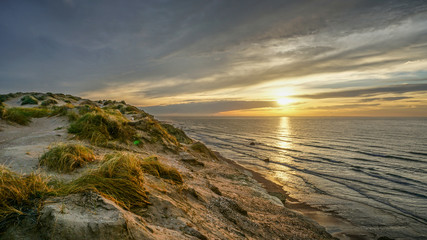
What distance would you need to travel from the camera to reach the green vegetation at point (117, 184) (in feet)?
10.5

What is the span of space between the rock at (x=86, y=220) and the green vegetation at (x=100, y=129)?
5708 mm

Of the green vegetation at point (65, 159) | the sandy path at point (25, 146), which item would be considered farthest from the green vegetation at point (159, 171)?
the sandy path at point (25, 146)

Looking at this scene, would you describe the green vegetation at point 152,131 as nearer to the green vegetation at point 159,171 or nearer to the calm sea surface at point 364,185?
the green vegetation at point 159,171

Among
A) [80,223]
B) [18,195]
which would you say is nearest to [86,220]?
[80,223]

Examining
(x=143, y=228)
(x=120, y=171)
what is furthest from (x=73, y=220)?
(x=120, y=171)

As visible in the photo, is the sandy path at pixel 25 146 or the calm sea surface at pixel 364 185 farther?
the calm sea surface at pixel 364 185

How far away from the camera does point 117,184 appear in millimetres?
3613

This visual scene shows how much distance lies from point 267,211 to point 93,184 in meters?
6.54

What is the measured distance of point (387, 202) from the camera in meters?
11.6

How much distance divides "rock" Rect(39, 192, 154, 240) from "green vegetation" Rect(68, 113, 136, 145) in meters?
5.71

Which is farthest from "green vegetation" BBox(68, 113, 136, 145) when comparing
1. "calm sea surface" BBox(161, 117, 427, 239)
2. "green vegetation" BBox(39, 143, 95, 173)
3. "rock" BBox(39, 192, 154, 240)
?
"calm sea surface" BBox(161, 117, 427, 239)

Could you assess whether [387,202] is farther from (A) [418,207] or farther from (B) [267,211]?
(B) [267,211]

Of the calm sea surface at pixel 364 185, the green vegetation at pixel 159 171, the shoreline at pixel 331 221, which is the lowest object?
the calm sea surface at pixel 364 185

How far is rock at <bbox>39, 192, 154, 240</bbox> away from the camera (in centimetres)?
228
